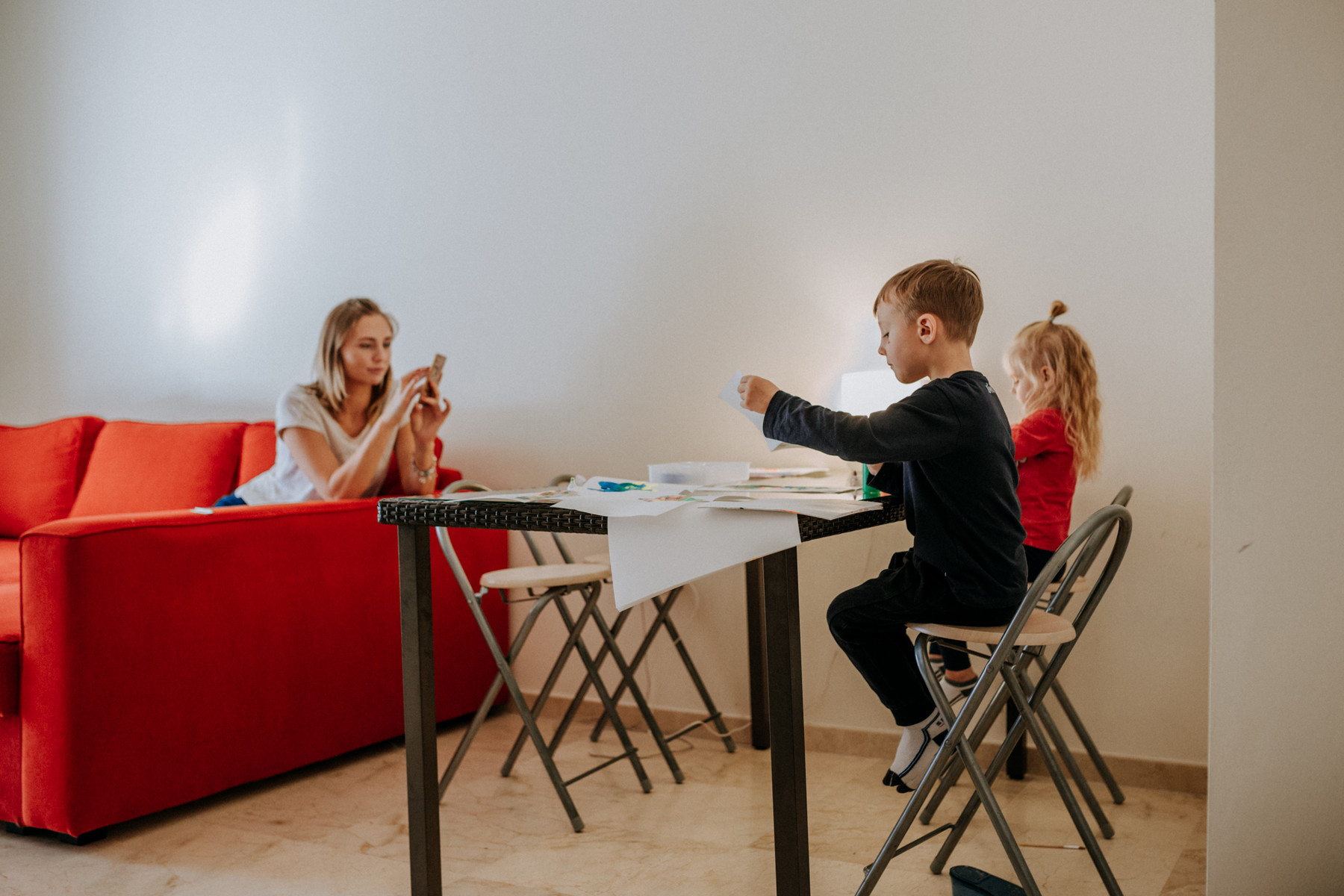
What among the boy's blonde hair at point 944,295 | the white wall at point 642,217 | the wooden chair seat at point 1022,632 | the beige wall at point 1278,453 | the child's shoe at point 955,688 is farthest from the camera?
the white wall at point 642,217

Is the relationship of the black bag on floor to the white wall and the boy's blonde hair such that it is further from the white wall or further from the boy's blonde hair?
the boy's blonde hair

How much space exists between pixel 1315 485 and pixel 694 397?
184cm

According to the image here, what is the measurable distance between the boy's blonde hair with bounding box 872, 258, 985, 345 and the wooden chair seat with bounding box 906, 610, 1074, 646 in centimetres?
51

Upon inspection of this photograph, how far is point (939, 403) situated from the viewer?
1557 millimetres

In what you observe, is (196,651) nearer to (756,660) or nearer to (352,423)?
(352,423)

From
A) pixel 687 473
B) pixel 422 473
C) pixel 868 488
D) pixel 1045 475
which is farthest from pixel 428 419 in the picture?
pixel 1045 475

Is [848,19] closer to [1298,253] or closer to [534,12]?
[534,12]

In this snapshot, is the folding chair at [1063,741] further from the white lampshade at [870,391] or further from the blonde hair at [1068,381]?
the white lampshade at [870,391]

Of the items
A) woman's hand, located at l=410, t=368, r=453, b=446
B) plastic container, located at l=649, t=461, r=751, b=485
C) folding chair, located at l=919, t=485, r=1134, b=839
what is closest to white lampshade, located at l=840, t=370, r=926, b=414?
plastic container, located at l=649, t=461, r=751, b=485

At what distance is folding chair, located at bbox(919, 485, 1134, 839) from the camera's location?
1.59 metres

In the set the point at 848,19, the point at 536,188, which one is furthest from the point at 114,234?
the point at 848,19

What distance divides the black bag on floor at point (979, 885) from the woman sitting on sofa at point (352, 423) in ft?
5.31

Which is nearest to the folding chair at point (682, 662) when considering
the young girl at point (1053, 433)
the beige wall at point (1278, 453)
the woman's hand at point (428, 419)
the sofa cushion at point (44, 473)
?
the woman's hand at point (428, 419)

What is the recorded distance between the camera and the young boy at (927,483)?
1.55m
